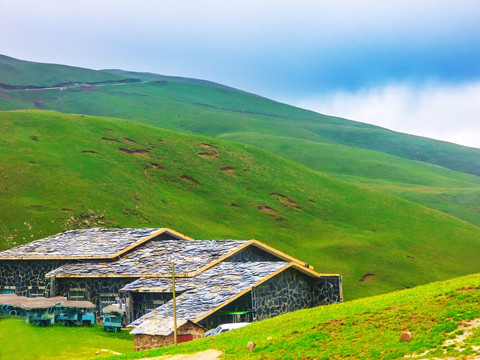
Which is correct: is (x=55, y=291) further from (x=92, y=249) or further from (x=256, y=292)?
(x=256, y=292)

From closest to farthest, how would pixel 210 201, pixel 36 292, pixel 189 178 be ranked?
1. pixel 36 292
2. pixel 210 201
3. pixel 189 178

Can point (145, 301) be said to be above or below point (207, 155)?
below

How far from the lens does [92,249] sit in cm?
5534

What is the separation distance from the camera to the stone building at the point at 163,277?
42875 mm

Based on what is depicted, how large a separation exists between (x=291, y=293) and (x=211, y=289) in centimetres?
617

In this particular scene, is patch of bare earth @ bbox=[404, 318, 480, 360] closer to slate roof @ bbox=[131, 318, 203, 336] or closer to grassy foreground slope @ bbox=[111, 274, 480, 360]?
grassy foreground slope @ bbox=[111, 274, 480, 360]

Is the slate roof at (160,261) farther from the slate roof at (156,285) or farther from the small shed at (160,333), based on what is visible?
the small shed at (160,333)

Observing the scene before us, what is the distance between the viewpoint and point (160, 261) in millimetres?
51125

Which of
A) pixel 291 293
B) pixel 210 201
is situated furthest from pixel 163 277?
pixel 210 201

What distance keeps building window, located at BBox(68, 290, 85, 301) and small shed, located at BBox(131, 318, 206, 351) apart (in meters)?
13.9

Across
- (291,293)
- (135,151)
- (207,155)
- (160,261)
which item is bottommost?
(291,293)

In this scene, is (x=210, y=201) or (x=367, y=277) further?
(x=210, y=201)

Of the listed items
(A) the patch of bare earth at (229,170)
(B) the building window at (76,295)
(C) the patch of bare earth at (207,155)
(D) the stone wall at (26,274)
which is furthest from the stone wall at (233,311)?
(C) the patch of bare earth at (207,155)

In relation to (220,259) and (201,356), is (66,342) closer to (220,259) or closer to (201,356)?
(201,356)
